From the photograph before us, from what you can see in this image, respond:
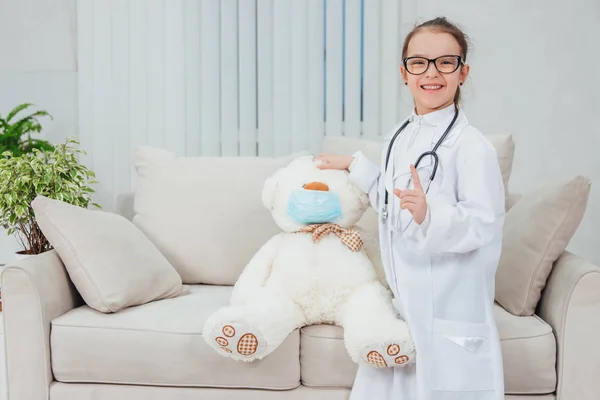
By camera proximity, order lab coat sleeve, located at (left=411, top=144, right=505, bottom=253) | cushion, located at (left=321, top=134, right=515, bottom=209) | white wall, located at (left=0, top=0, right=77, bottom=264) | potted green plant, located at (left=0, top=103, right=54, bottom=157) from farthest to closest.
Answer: white wall, located at (left=0, top=0, right=77, bottom=264)
potted green plant, located at (left=0, top=103, right=54, bottom=157)
cushion, located at (left=321, top=134, right=515, bottom=209)
lab coat sleeve, located at (left=411, top=144, right=505, bottom=253)

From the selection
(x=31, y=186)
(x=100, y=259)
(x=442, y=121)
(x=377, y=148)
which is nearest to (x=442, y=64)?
(x=442, y=121)

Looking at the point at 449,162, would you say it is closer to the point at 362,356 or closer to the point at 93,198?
the point at 362,356

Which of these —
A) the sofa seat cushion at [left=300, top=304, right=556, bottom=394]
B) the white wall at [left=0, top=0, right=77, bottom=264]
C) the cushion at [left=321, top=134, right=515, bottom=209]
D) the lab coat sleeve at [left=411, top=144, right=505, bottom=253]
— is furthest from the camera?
the white wall at [left=0, top=0, right=77, bottom=264]

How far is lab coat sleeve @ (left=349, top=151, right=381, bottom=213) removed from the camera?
5.73 feet

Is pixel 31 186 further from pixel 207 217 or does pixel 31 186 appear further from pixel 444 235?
pixel 444 235

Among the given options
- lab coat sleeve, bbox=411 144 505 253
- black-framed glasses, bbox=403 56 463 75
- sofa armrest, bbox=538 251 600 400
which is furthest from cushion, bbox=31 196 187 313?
sofa armrest, bbox=538 251 600 400

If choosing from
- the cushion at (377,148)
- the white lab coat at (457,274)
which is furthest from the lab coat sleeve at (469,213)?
the cushion at (377,148)

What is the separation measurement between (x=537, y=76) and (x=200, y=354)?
197 centimetres

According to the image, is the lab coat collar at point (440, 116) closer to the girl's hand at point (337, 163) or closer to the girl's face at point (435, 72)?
the girl's face at point (435, 72)

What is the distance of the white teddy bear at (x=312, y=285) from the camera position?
1.54m

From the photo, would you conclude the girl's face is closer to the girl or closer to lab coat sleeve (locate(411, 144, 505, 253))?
the girl

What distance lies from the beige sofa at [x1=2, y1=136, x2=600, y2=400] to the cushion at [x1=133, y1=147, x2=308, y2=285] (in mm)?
407

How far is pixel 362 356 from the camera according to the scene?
1.53 metres

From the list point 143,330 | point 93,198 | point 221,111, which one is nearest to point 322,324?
point 143,330
